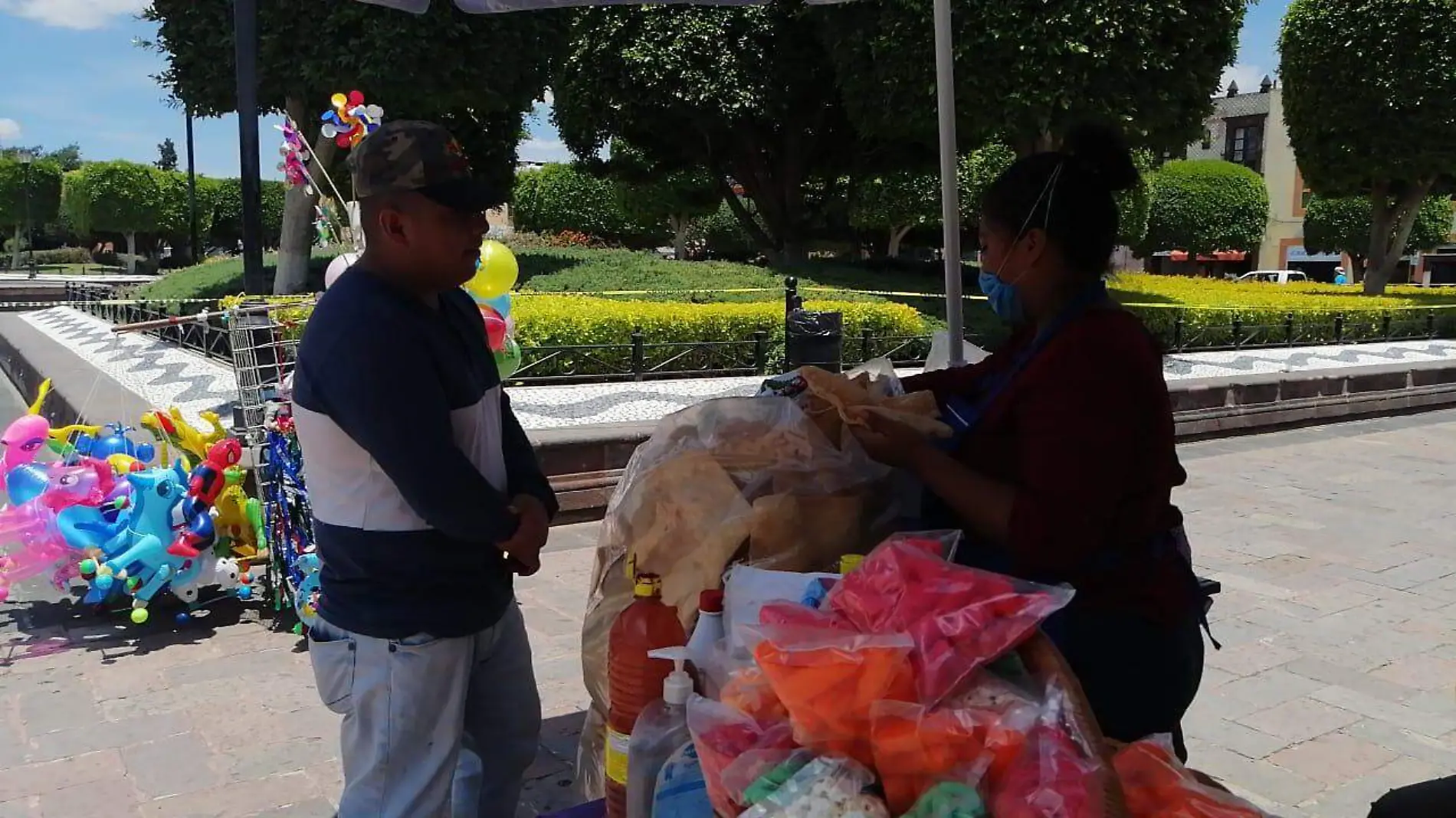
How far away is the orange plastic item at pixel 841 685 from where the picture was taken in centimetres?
134

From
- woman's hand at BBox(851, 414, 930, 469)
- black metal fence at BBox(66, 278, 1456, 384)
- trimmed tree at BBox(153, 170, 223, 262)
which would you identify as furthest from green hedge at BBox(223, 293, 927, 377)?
trimmed tree at BBox(153, 170, 223, 262)

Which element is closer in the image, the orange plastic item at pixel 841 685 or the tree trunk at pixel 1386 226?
the orange plastic item at pixel 841 685

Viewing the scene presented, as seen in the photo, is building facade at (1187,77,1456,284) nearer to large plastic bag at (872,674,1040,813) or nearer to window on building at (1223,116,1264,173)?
window on building at (1223,116,1264,173)

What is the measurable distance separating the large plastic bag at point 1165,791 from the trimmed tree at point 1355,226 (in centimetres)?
4491

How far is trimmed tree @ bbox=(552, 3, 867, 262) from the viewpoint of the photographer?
18.3m

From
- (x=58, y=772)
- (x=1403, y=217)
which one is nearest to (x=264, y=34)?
(x=58, y=772)

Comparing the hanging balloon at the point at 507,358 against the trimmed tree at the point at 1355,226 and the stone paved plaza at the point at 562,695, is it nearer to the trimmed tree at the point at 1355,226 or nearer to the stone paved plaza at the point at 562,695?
the stone paved plaza at the point at 562,695

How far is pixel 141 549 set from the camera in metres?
4.53

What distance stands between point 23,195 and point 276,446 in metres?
61.4

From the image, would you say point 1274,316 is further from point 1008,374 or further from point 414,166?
point 414,166

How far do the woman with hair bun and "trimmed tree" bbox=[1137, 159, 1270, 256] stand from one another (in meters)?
44.0

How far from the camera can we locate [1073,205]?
1742mm

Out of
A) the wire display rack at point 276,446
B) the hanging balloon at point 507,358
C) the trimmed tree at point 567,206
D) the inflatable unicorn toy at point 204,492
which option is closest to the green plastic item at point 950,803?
the wire display rack at point 276,446

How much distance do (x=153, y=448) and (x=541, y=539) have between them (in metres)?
3.76
